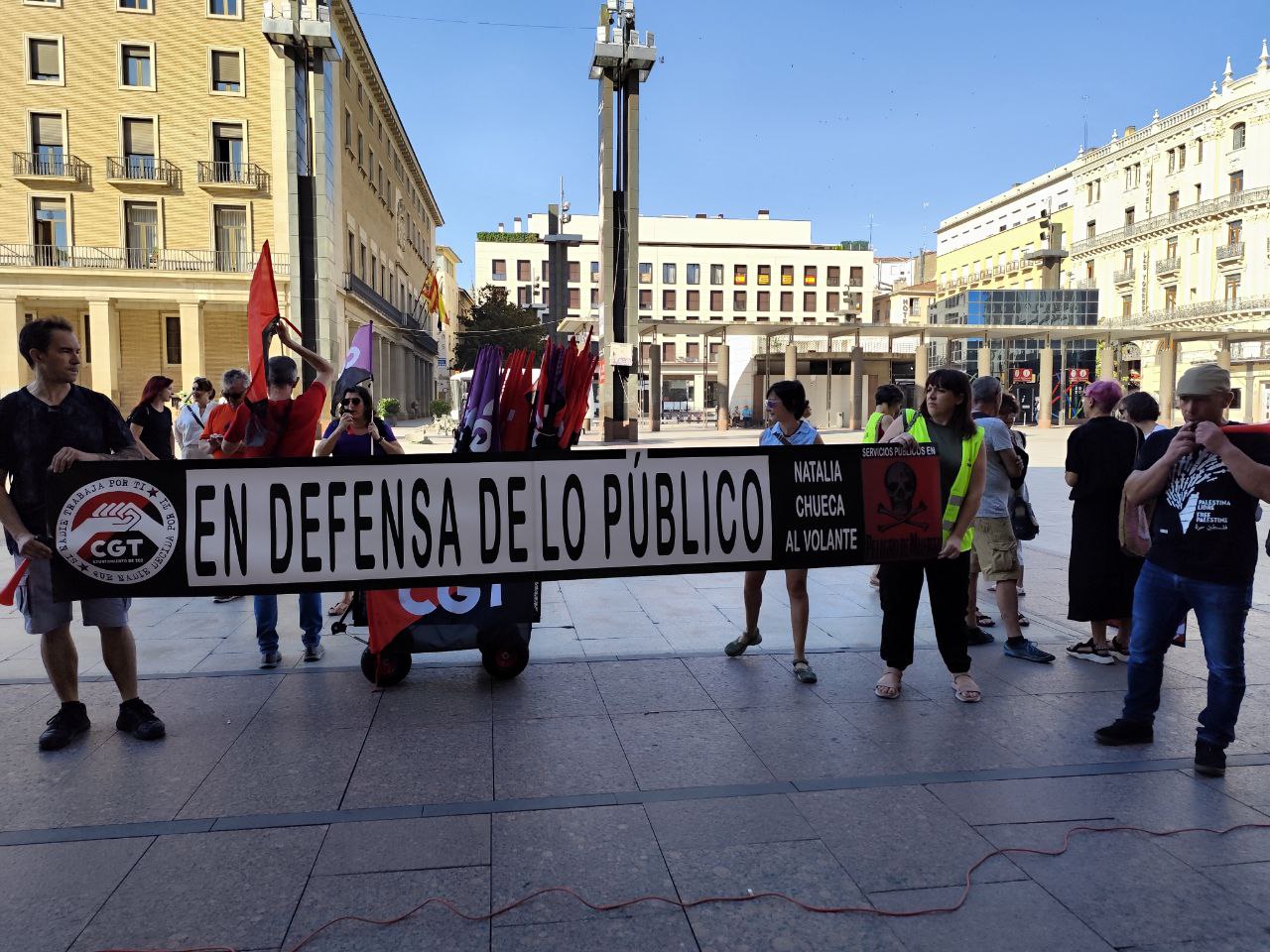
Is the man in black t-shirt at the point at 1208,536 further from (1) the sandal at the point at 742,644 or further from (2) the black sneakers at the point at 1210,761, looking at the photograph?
(1) the sandal at the point at 742,644

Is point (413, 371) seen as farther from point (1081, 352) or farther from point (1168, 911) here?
point (1168, 911)

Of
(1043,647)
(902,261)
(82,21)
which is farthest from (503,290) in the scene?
(902,261)

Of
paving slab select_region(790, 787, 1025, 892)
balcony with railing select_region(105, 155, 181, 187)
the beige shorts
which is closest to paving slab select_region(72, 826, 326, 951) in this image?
paving slab select_region(790, 787, 1025, 892)

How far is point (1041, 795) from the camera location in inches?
141

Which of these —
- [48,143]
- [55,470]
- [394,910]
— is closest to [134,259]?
[48,143]

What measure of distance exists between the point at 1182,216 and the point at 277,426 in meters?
64.7

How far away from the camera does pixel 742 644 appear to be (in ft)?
18.2

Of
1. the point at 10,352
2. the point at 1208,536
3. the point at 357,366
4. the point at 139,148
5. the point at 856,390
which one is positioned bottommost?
the point at 1208,536

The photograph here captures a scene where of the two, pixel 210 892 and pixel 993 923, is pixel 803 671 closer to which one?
pixel 993 923

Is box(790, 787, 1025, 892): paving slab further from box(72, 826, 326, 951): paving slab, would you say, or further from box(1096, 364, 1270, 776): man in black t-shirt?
box(72, 826, 326, 951): paving slab

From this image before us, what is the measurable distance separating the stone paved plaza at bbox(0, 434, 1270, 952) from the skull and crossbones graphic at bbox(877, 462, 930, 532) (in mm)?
1011

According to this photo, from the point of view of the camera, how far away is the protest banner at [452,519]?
380cm

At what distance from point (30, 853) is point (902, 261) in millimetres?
118168

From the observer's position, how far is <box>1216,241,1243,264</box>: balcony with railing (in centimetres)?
5209
